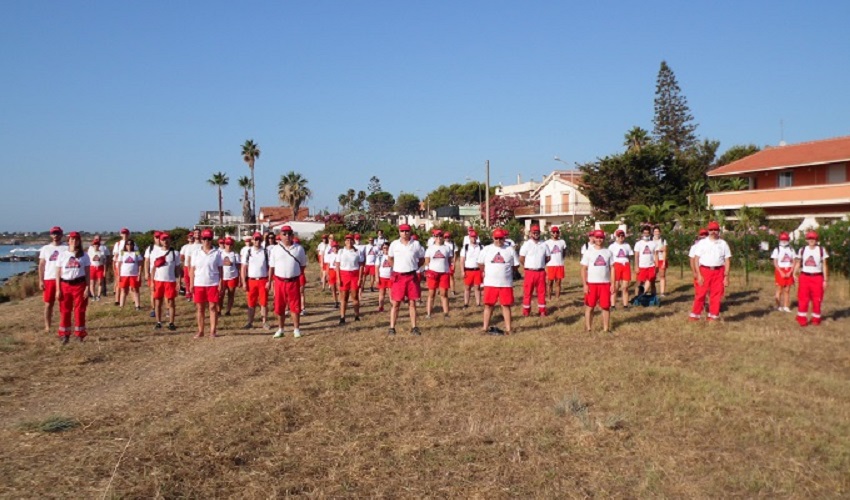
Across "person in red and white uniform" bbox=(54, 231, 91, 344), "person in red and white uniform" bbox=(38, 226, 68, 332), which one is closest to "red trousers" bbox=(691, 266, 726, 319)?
"person in red and white uniform" bbox=(54, 231, 91, 344)

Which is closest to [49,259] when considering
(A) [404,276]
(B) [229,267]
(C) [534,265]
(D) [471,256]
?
(B) [229,267]

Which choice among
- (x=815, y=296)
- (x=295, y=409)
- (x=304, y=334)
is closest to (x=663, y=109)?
(x=815, y=296)

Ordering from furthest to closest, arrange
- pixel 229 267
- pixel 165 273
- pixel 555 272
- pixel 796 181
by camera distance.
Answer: pixel 796 181 < pixel 555 272 < pixel 229 267 < pixel 165 273

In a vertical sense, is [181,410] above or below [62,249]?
below

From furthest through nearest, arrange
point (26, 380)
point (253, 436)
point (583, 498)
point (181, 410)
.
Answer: point (26, 380) < point (181, 410) < point (253, 436) < point (583, 498)

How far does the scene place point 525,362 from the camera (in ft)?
29.1

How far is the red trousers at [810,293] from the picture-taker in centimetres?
1141

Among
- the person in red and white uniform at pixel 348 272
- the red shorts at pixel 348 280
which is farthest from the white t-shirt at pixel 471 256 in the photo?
the red shorts at pixel 348 280

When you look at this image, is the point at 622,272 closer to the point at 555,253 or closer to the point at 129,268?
the point at 555,253

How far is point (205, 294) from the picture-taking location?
1080cm

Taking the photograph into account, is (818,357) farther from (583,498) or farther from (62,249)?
(62,249)

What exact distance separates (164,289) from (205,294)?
1607 mm

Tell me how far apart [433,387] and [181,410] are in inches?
112

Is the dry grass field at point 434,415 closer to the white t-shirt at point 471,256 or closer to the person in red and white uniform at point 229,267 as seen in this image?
the person in red and white uniform at point 229,267
